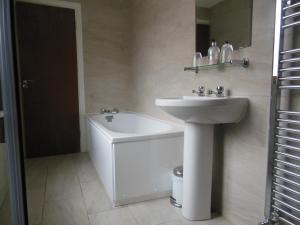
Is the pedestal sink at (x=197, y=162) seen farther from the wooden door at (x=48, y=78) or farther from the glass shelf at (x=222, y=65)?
the wooden door at (x=48, y=78)

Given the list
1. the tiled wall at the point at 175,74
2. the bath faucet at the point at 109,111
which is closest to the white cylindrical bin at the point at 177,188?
the tiled wall at the point at 175,74

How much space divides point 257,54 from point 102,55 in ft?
7.96

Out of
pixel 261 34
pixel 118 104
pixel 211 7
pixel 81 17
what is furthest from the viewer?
pixel 118 104

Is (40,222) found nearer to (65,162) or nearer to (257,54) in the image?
(65,162)

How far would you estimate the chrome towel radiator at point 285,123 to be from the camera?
113cm

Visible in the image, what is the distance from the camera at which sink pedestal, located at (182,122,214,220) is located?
5.13 ft

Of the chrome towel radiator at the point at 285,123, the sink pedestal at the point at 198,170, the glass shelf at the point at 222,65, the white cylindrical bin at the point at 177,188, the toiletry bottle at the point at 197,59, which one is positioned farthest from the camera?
the toiletry bottle at the point at 197,59

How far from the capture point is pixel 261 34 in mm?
1315

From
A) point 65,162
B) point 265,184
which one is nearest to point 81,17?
point 65,162

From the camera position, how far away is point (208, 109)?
133cm

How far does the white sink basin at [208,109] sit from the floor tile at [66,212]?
1.01 m

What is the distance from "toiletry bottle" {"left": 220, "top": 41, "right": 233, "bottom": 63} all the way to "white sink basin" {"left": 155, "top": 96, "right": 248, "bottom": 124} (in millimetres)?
358

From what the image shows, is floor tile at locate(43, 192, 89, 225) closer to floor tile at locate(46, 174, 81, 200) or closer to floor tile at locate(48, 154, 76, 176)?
floor tile at locate(46, 174, 81, 200)

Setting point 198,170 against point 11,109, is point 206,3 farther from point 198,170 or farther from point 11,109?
point 11,109
